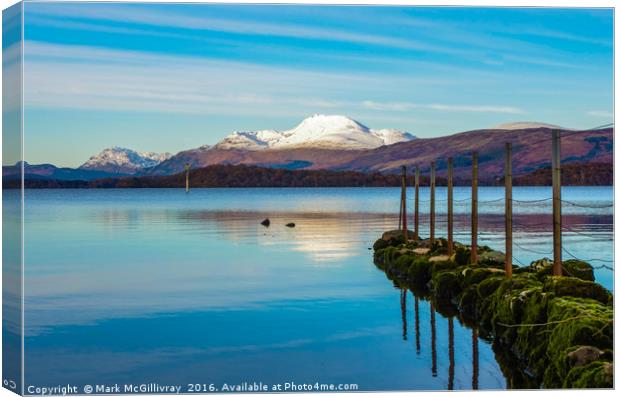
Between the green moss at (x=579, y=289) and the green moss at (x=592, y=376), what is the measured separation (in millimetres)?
3335

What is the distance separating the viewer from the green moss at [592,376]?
37.3 feet

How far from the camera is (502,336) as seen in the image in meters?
16.2

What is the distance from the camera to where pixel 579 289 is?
15.3m

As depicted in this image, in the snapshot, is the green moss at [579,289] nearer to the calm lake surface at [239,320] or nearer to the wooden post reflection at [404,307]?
the calm lake surface at [239,320]

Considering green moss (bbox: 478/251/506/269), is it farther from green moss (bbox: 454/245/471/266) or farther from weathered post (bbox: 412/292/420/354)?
weathered post (bbox: 412/292/420/354)

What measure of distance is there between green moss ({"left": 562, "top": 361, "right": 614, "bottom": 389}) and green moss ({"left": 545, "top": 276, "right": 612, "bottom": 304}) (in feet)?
10.9

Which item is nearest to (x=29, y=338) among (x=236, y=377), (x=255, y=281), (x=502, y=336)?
(x=236, y=377)

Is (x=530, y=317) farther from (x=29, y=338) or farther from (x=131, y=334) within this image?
(x=29, y=338)

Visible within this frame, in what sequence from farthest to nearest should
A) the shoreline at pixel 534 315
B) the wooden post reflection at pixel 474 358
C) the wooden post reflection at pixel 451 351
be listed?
the wooden post reflection at pixel 474 358, the wooden post reflection at pixel 451 351, the shoreline at pixel 534 315

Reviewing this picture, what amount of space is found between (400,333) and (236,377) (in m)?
4.60

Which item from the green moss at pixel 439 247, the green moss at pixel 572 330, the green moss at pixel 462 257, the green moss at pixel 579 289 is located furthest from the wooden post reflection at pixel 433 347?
the green moss at pixel 439 247

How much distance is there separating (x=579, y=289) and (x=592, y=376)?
13.1 feet

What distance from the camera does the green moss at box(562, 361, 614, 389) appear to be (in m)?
11.4

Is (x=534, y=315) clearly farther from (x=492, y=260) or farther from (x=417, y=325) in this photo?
(x=492, y=260)
